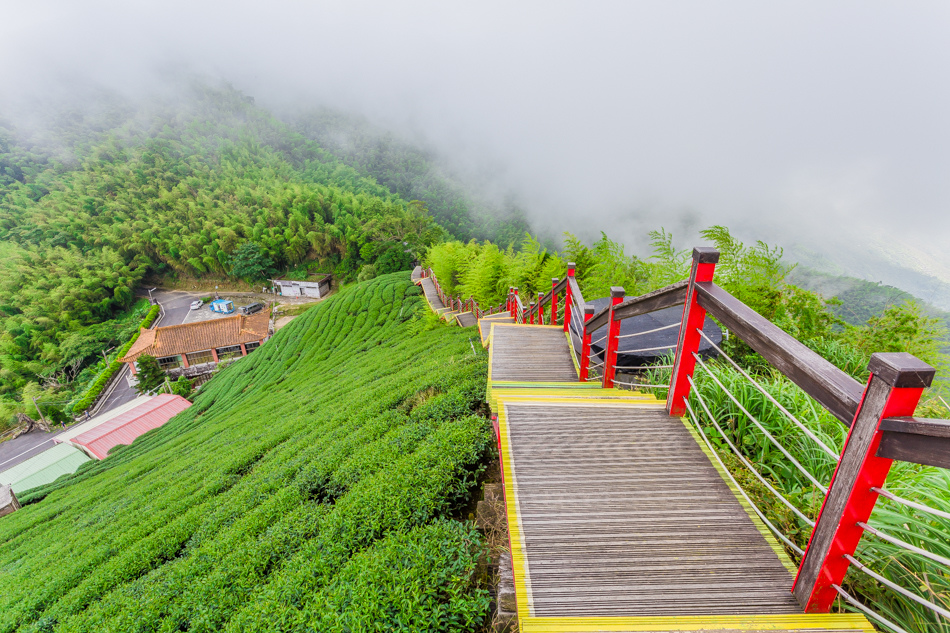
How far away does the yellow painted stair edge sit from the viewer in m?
1.26

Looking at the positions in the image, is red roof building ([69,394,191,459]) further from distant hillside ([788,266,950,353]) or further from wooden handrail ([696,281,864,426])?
distant hillside ([788,266,950,353])

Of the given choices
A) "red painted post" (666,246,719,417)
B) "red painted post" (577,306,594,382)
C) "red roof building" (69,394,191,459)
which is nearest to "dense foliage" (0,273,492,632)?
"red painted post" (577,306,594,382)

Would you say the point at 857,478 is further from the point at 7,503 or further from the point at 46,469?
the point at 46,469

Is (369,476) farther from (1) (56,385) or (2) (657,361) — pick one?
(1) (56,385)

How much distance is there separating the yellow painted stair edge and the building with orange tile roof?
30981 millimetres

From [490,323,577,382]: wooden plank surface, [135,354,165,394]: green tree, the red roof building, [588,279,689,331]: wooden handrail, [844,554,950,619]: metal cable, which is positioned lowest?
[135,354,165,394]: green tree

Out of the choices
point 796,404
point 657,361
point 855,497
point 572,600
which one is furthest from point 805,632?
point 657,361

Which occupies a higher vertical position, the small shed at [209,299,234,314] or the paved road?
the small shed at [209,299,234,314]

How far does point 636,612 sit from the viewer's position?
4.57 ft

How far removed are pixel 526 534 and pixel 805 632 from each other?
98 centimetres

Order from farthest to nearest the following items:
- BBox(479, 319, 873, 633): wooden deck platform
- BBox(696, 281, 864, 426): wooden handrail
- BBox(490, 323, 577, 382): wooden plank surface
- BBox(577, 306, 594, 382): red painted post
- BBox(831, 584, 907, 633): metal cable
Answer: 1. BBox(490, 323, 577, 382): wooden plank surface
2. BBox(577, 306, 594, 382): red painted post
3. BBox(479, 319, 873, 633): wooden deck platform
4. BBox(696, 281, 864, 426): wooden handrail
5. BBox(831, 584, 907, 633): metal cable

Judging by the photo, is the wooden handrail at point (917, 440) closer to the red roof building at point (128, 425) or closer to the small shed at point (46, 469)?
the red roof building at point (128, 425)

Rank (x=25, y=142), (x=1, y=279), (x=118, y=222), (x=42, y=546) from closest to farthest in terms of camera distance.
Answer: (x=42, y=546), (x=1, y=279), (x=118, y=222), (x=25, y=142)

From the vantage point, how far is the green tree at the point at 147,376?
969 inches
